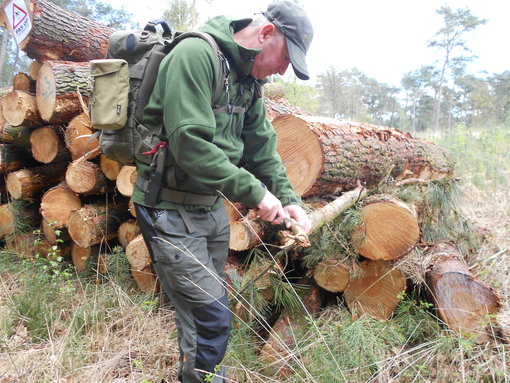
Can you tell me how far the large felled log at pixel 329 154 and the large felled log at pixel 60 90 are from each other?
175 centimetres

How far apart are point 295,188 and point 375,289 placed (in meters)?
0.90

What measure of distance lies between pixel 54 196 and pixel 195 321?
7.19ft

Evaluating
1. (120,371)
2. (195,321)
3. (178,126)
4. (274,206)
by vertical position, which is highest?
(178,126)

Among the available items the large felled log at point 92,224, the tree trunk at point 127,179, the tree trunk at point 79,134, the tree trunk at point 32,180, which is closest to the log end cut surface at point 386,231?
the tree trunk at point 127,179

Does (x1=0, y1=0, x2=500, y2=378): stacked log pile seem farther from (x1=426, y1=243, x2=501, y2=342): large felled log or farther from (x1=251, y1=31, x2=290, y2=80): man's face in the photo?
(x1=251, y1=31, x2=290, y2=80): man's face

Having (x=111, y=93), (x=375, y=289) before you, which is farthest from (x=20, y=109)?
(x=375, y=289)

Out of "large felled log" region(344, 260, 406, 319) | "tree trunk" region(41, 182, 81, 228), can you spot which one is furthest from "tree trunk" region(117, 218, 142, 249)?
"large felled log" region(344, 260, 406, 319)

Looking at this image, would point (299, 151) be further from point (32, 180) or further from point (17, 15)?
point (17, 15)

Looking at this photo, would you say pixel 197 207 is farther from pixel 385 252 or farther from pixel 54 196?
pixel 54 196

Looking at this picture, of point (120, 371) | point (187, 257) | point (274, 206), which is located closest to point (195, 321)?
point (187, 257)

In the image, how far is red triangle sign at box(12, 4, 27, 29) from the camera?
3.41 m

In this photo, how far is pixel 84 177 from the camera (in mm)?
3123

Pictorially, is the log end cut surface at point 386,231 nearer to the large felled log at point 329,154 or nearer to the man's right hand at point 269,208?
the large felled log at point 329,154

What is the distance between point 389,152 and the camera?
331 cm
